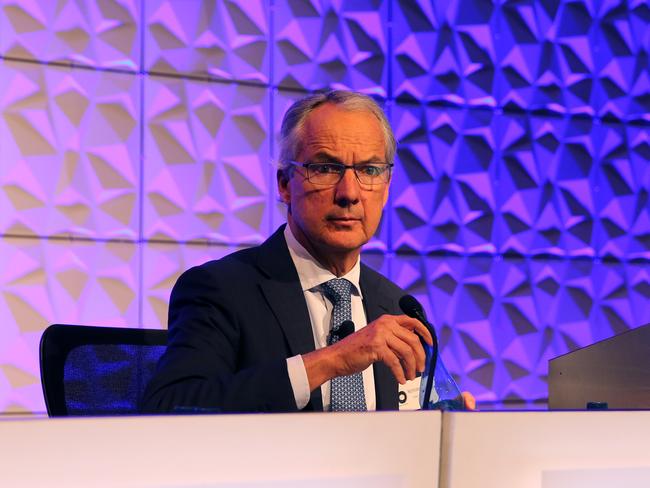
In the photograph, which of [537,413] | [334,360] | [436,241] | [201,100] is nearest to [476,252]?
[436,241]

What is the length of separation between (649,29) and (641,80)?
0.28 metres

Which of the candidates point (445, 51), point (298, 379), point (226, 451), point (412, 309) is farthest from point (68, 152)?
point (226, 451)

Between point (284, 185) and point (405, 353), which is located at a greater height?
point (284, 185)

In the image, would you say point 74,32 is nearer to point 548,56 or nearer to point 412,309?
point 548,56

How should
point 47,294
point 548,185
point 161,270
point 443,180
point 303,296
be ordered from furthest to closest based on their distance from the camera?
point 548,185 → point 443,180 → point 161,270 → point 47,294 → point 303,296

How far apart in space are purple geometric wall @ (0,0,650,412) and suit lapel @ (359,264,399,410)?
173 cm

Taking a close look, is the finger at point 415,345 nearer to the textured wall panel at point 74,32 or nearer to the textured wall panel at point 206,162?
the textured wall panel at point 206,162

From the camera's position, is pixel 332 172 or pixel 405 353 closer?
pixel 405 353

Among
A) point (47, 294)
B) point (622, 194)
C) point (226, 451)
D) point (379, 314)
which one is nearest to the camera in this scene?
point (226, 451)

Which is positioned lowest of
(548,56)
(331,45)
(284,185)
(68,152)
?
(284,185)

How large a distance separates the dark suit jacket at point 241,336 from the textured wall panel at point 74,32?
189 cm

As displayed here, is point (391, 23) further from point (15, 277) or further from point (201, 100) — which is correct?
point (15, 277)

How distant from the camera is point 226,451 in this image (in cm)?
70

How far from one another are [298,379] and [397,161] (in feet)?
8.36
